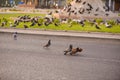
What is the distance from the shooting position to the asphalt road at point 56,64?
1180 cm

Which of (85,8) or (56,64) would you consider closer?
(56,64)

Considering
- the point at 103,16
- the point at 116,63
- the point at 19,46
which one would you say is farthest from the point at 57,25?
the point at 116,63

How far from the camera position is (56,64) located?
46.1ft

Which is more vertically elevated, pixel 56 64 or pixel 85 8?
pixel 85 8

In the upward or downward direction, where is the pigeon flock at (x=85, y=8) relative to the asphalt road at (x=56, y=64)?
upward

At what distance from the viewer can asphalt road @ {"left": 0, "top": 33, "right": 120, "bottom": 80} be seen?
11.8m

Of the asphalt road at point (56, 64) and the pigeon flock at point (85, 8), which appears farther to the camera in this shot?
the pigeon flock at point (85, 8)

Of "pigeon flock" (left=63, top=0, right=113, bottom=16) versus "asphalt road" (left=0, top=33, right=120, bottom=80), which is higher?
"pigeon flock" (left=63, top=0, right=113, bottom=16)

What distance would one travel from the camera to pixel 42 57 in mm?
16000

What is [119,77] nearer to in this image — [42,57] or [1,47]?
[42,57]

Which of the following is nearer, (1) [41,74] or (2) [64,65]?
(1) [41,74]

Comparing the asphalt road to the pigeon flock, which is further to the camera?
the pigeon flock

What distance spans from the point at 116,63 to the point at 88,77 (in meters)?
3.39

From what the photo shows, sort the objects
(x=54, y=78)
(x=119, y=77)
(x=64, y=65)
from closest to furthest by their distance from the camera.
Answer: (x=54, y=78) < (x=119, y=77) < (x=64, y=65)
